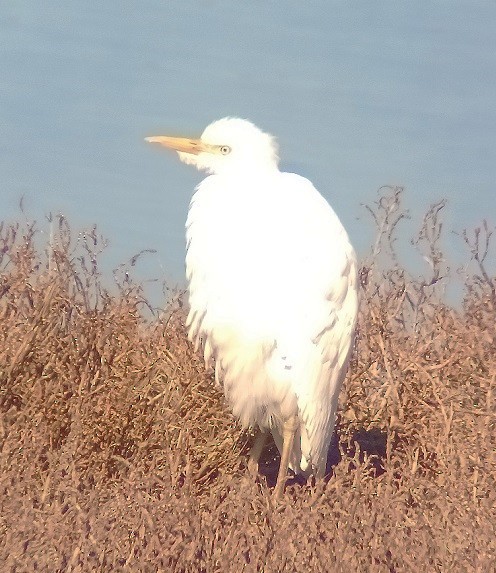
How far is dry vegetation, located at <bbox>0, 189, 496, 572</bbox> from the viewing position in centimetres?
320

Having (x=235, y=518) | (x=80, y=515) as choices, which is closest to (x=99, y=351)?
(x=235, y=518)

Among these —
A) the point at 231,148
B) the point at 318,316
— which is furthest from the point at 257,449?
the point at 231,148

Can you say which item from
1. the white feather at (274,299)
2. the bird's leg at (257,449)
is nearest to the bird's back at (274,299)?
the white feather at (274,299)

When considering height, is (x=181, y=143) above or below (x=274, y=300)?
above

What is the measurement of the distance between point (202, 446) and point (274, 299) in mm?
768

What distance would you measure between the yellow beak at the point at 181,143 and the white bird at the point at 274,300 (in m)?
0.27

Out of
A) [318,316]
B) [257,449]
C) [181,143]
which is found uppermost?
[181,143]

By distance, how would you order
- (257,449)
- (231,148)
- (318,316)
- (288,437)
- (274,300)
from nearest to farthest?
(274,300) → (318,316) → (288,437) → (257,449) → (231,148)

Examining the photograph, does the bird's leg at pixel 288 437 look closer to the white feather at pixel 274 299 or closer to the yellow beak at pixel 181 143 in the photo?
the white feather at pixel 274 299

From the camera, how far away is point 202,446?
16.1 ft

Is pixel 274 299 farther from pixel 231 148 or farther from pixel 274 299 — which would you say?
pixel 231 148

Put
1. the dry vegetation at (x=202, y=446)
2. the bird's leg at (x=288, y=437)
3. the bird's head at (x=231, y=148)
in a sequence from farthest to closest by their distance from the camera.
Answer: the bird's head at (x=231, y=148)
the bird's leg at (x=288, y=437)
the dry vegetation at (x=202, y=446)

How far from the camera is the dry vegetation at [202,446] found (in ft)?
10.5

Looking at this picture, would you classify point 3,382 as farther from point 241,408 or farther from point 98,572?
point 98,572
